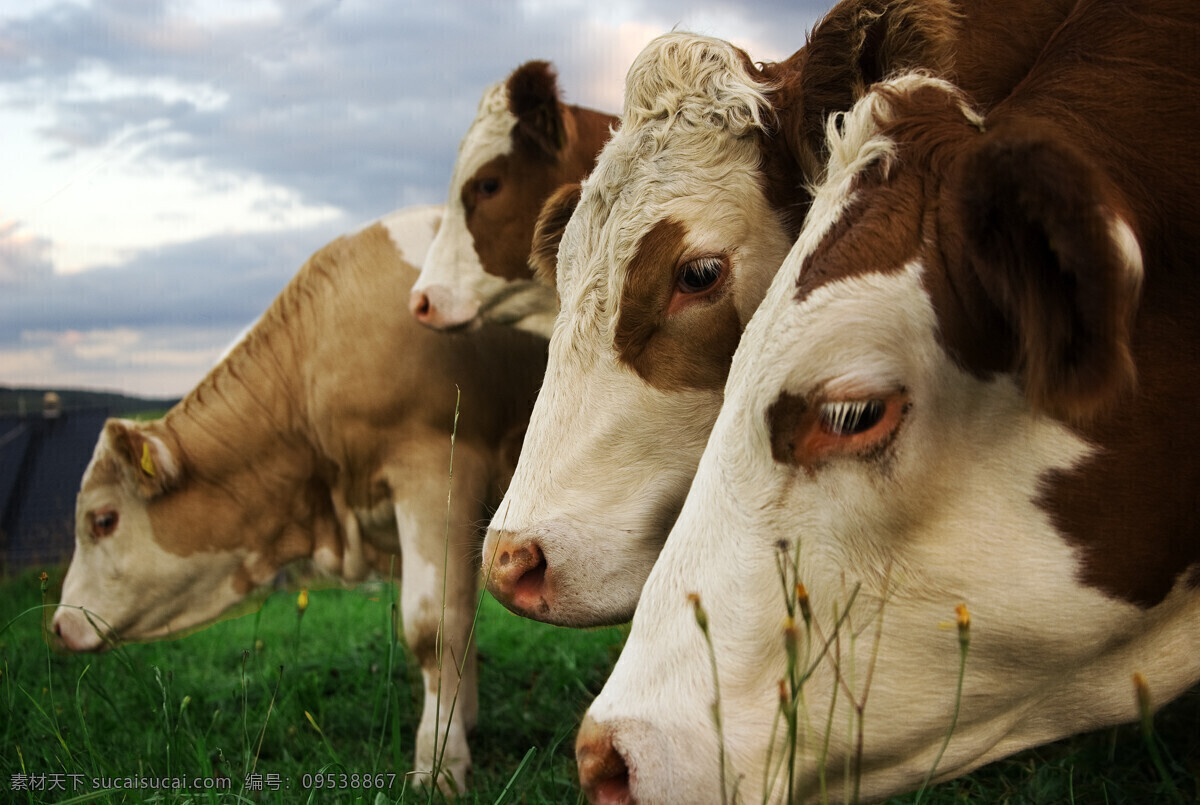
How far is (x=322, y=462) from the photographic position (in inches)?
217

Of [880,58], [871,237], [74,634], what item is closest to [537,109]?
[880,58]

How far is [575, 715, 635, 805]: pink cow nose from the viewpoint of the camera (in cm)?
175

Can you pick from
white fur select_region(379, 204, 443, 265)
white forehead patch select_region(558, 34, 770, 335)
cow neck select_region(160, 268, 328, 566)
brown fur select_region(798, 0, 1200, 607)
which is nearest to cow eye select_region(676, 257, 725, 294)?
white forehead patch select_region(558, 34, 770, 335)

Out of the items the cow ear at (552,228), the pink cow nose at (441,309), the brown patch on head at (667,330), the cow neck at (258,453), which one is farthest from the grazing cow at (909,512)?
the cow neck at (258,453)

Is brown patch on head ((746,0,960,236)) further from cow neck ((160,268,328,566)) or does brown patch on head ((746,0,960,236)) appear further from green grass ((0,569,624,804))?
cow neck ((160,268,328,566))

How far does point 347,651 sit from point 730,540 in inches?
175

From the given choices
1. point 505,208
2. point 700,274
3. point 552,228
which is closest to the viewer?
point 700,274

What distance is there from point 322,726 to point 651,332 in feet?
7.23

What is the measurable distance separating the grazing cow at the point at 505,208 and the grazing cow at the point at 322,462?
466mm

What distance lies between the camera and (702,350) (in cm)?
262

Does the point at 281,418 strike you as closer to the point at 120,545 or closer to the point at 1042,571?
the point at 120,545

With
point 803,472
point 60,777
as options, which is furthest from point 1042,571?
point 60,777

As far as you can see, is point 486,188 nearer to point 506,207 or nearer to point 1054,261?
point 506,207

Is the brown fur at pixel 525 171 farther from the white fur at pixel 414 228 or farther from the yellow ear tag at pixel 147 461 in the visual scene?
the yellow ear tag at pixel 147 461
